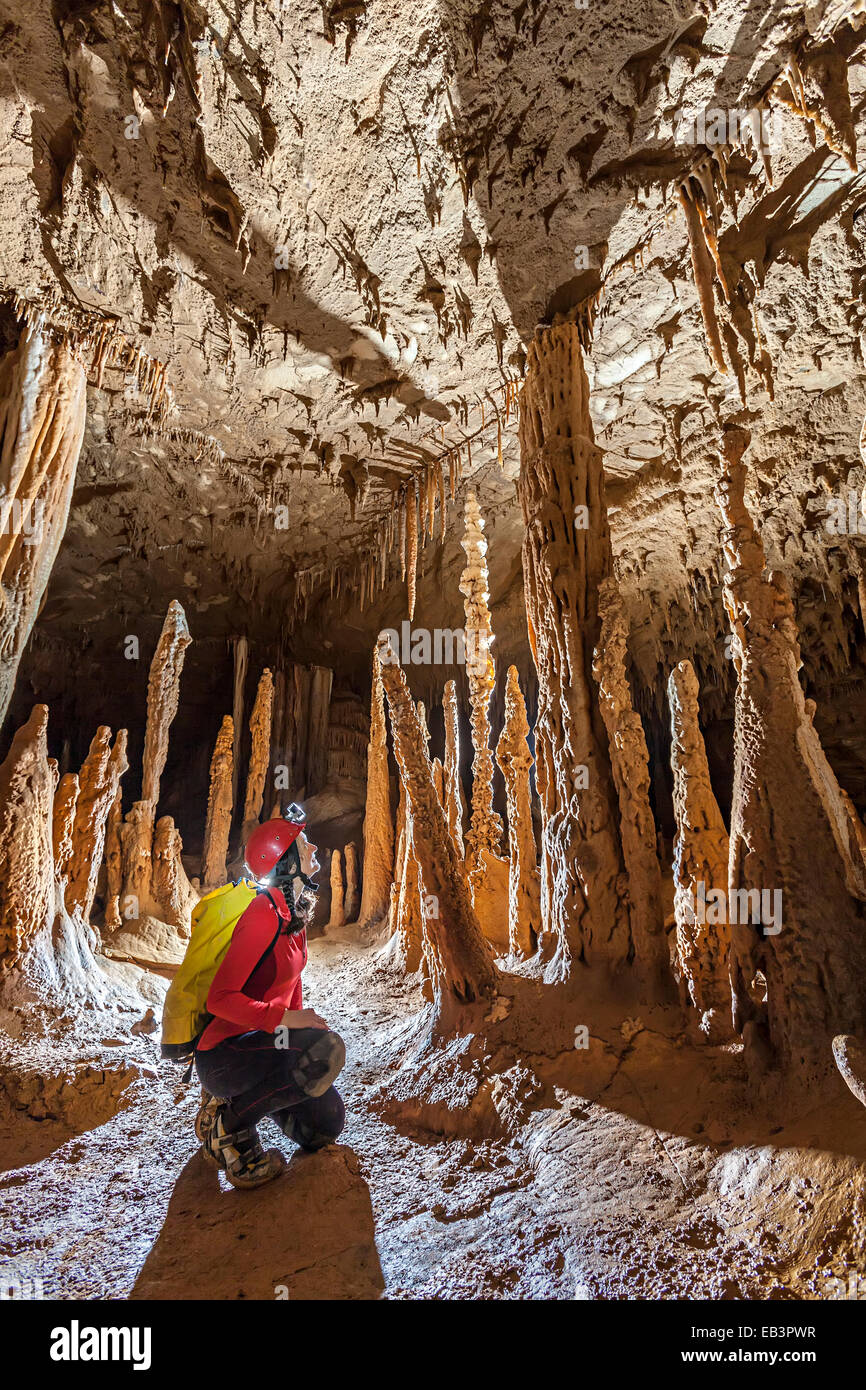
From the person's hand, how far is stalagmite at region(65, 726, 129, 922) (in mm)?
4978

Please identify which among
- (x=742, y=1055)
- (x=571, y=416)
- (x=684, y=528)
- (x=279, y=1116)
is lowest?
(x=279, y=1116)

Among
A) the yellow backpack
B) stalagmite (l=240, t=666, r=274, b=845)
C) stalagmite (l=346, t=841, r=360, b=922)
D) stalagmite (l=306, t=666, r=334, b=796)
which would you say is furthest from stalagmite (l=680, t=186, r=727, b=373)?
stalagmite (l=306, t=666, r=334, b=796)

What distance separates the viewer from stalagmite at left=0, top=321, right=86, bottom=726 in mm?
5758

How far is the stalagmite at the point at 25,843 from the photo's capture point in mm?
4973

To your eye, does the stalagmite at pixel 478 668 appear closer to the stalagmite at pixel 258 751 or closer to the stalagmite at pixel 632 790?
the stalagmite at pixel 632 790

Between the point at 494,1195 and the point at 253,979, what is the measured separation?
1.39 metres

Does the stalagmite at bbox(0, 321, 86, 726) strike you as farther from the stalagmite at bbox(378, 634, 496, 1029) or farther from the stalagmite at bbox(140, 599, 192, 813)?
the stalagmite at bbox(140, 599, 192, 813)

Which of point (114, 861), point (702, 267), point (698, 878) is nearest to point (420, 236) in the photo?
point (702, 267)

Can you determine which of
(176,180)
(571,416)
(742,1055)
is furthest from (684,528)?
(742,1055)

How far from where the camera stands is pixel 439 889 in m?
4.57

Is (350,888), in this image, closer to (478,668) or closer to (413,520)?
(413,520)
